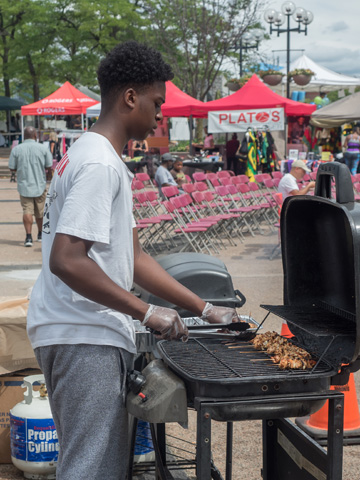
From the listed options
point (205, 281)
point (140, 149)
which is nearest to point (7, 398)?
point (205, 281)

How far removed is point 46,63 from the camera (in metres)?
40.9

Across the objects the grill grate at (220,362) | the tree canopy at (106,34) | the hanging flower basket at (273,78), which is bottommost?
the grill grate at (220,362)

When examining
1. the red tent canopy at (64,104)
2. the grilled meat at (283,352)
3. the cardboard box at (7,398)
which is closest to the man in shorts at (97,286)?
the grilled meat at (283,352)

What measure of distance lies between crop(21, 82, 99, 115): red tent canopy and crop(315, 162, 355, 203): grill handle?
21138 mm

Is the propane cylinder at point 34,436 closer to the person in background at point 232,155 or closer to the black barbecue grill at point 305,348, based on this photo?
the black barbecue grill at point 305,348

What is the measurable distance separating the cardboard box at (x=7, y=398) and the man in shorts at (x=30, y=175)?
7890 millimetres

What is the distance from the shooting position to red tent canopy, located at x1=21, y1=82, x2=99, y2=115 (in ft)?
77.0

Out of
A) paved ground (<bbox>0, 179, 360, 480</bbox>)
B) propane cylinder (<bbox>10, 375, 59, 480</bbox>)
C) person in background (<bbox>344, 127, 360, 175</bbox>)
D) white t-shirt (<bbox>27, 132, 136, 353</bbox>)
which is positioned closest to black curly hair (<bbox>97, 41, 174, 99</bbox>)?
white t-shirt (<bbox>27, 132, 136, 353</bbox>)

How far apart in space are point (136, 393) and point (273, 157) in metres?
21.0

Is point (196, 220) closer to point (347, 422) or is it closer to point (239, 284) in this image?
point (239, 284)

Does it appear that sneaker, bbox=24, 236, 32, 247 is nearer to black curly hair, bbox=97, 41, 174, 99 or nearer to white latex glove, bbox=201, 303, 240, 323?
white latex glove, bbox=201, 303, 240, 323

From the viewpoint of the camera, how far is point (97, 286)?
2221 millimetres

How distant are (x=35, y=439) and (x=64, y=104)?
2107 cm

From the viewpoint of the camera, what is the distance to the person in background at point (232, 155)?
23359 mm
